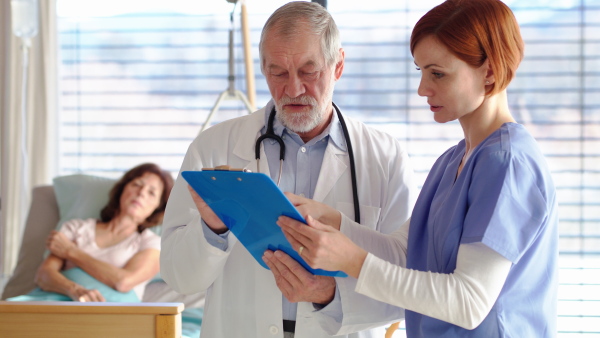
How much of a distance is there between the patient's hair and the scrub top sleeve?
2323 millimetres

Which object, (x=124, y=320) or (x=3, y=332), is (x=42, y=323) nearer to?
(x=3, y=332)

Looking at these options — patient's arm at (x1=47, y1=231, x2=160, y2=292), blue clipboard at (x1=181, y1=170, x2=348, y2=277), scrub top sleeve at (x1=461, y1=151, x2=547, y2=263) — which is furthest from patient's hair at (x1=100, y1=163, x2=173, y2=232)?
scrub top sleeve at (x1=461, y1=151, x2=547, y2=263)

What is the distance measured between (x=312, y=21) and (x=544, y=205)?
0.74 metres

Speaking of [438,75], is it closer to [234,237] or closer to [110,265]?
[234,237]

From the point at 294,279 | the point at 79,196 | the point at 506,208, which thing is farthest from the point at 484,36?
the point at 79,196

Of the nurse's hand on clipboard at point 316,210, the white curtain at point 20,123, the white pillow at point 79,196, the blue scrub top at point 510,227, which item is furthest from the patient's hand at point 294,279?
the white curtain at point 20,123

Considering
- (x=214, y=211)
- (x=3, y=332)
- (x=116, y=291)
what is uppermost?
(x=214, y=211)

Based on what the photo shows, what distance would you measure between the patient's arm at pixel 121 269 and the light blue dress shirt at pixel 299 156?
60.7 inches

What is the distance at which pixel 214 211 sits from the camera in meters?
1.38

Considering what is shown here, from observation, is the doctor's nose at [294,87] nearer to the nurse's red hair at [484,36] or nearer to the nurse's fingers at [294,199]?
the nurse's fingers at [294,199]

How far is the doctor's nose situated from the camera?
5.03ft

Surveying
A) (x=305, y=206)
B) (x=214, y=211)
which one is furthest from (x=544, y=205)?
(x=214, y=211)

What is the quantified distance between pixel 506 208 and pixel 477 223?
5cm

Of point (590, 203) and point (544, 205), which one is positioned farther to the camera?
point (590, 203)
